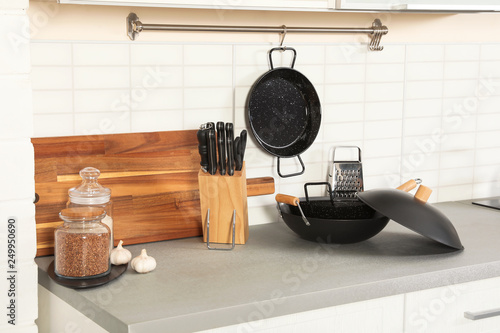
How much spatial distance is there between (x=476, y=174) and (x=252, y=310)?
1.34 metres

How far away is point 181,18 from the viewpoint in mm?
1968

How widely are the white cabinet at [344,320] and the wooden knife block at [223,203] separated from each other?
40cm

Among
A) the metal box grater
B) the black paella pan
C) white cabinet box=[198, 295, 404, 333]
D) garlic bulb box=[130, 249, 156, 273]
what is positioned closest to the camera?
white cabinet box=[198, 295, 404, 333]

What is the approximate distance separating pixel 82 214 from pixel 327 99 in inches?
36.9

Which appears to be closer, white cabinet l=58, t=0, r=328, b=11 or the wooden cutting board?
white cabinet l=58, t=0, r=328, b=11

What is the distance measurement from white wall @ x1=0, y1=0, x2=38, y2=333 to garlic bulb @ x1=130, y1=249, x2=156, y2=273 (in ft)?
0.84

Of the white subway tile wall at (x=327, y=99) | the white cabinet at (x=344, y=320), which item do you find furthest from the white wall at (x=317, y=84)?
the white cabinet at (x=344, y=320)

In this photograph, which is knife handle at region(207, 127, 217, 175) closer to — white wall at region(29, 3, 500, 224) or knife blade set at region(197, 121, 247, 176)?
knife blade set at region(197, 121, 247, 176)

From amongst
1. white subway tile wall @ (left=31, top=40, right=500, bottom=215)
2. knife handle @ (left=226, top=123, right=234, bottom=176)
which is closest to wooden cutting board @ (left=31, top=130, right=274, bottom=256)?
white subway tile wall @ (left=31, top=40, right=500, bottom=215)

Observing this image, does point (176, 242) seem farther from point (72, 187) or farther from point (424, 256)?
point (424, 256)

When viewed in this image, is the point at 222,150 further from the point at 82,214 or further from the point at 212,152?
the point at 82,214

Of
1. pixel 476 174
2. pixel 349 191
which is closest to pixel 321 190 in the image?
pixel 349 191

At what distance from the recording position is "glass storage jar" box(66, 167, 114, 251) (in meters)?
1.74

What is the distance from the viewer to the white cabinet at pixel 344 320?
61.0 inches
